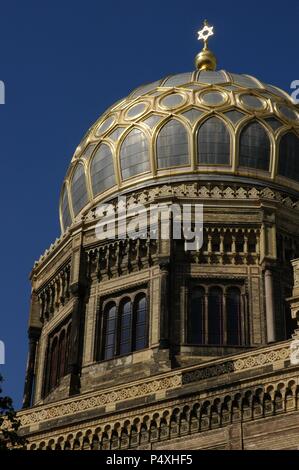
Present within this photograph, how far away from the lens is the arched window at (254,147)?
34.0m

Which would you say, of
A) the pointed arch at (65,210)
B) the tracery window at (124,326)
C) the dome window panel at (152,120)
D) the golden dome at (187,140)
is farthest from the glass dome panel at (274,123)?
the tracery window at (124,326)

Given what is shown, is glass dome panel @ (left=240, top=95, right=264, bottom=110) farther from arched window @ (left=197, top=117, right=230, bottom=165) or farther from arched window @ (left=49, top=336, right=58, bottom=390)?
arched window @ (left=49, top=336, right=58, bottom=390)

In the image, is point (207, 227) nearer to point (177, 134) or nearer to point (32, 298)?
point (177, 134)

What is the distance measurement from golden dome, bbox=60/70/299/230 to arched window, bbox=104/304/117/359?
11.0 ft

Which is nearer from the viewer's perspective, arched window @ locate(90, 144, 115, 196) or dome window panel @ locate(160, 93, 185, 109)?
arched window @ locate(90, 144, 115, 196)

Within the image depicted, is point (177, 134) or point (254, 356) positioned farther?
point (177, 134)

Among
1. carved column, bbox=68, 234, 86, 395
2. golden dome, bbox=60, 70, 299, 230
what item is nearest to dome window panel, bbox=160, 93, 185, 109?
golden dome, bbox=60, 70, 299, 230

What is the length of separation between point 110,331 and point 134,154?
18.1ft

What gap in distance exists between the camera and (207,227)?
32.5 m

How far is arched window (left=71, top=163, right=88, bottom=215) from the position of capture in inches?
1400

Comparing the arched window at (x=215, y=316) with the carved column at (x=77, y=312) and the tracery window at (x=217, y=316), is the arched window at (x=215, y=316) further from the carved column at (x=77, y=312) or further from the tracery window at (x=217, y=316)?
the carved column at (x=77, y=312)
